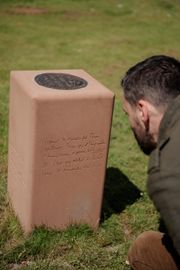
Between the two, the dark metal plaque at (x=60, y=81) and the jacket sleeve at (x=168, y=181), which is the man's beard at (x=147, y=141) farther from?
the dark metal plaque at (x=60, y=81)

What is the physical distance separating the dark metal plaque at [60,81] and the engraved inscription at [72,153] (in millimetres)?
369

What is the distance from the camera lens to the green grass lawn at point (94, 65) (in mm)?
3994

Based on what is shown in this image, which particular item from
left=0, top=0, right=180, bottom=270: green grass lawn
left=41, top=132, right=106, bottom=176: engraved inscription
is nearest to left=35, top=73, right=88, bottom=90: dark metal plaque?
left=41, top=132, right=106, bottom=176: engraved inscription

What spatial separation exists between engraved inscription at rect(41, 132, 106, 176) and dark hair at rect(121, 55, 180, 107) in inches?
41.8

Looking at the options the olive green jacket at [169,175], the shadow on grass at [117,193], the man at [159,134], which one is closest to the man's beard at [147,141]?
the man at [159,134]

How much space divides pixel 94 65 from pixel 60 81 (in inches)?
214

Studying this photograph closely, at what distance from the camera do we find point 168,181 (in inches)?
92.1

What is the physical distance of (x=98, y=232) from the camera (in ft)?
14.1

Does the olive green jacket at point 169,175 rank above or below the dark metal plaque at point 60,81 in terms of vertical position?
above

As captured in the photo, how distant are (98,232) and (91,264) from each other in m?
0.44

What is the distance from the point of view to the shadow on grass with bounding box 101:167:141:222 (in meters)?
4.67

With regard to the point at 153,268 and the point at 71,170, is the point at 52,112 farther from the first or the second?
the point at 153,268

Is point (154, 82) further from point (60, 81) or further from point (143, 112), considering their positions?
point (60, 81)

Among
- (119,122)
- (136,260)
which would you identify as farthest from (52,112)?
(119,122)
